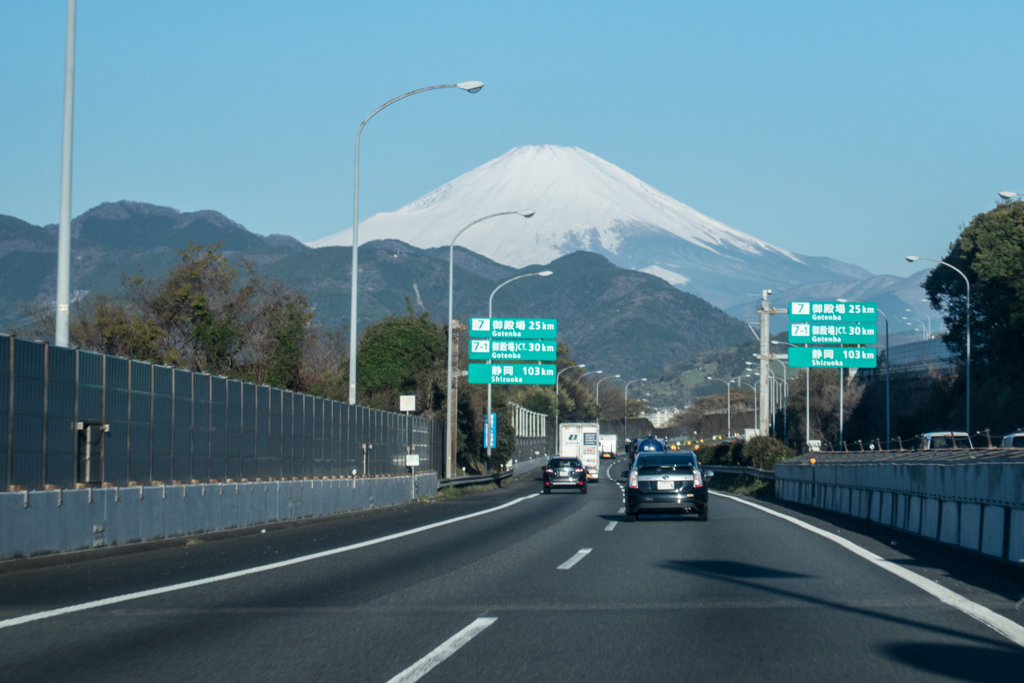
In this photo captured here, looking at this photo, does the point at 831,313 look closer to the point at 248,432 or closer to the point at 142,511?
the point at 248,432

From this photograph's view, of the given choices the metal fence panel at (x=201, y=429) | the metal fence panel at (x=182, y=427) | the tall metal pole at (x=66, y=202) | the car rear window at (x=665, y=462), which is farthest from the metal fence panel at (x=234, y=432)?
the car rear window at (x=665, y=462)

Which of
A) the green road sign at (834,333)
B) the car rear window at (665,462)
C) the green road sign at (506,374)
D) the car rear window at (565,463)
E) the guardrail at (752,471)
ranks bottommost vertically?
the guardrail at (752,471)

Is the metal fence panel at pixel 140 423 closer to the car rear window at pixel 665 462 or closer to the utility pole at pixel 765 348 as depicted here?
the car rear window at pixel 665 462

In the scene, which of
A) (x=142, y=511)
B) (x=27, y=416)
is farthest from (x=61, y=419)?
(x=142, y=511)

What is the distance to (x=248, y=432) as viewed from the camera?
22.8 meters

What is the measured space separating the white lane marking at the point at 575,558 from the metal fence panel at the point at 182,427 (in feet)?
24.3

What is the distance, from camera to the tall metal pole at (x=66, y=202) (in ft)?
51.6

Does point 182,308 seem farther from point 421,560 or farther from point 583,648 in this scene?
point 583,648

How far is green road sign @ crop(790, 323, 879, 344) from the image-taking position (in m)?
47.3

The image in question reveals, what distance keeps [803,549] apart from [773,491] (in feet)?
88.6

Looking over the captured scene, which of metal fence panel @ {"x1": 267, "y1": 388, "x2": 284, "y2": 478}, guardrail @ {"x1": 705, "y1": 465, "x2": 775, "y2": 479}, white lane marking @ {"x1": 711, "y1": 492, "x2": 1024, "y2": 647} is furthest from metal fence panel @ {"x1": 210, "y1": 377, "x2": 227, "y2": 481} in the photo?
guardrail @ {"x1": 705, "y1": 465, "x2": 775, "y2": 479}

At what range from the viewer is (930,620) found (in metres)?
9.15

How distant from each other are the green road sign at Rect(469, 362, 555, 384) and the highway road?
114 ft

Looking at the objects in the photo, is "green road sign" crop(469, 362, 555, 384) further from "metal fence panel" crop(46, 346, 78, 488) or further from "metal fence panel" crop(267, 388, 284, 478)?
"metal fence panel" crop(46, 346, 78, 488)
